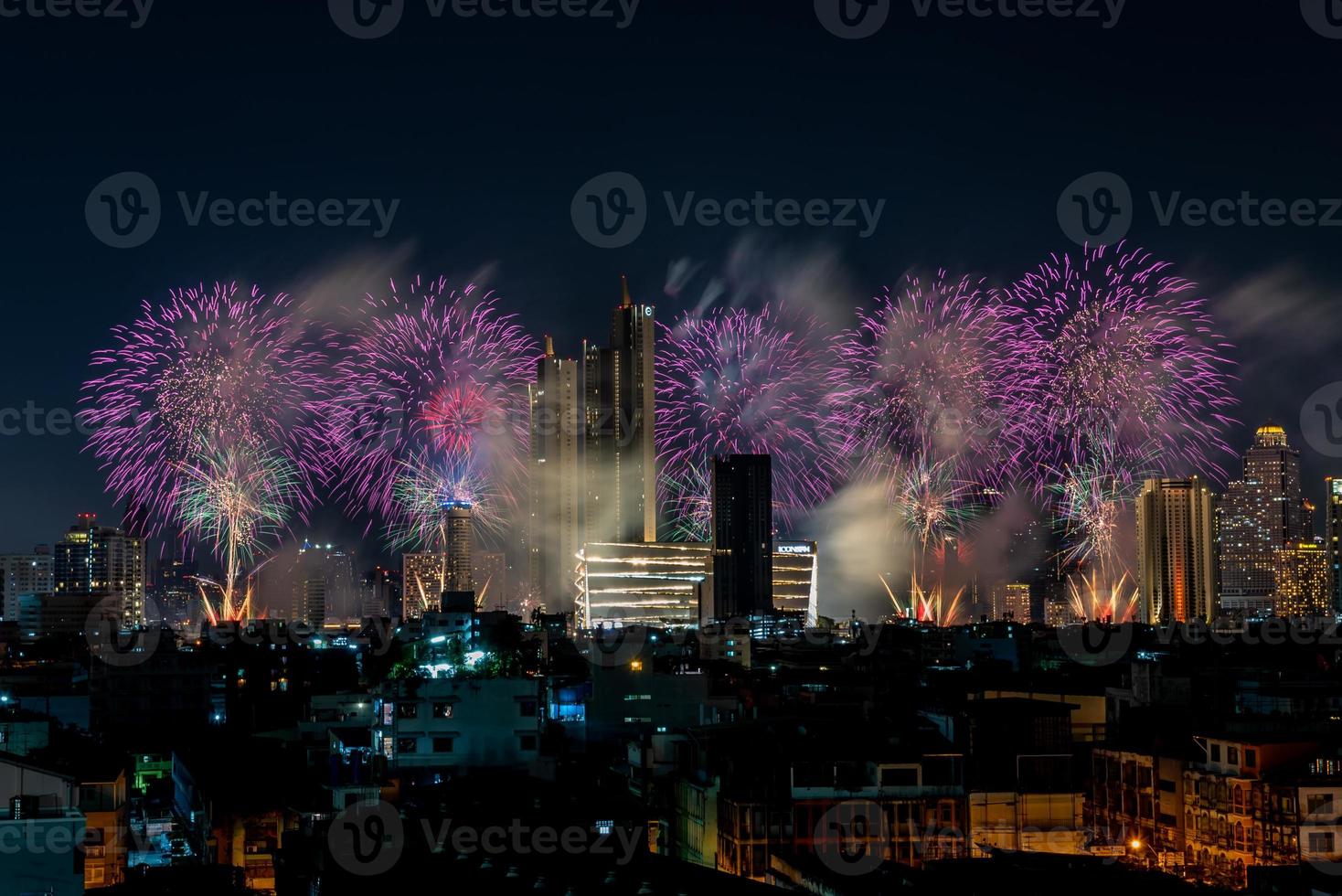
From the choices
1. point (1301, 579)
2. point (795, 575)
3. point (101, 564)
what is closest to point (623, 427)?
point (795, 575)

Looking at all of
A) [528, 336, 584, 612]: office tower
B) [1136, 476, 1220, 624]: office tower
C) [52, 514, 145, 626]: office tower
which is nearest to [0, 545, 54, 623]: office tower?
[52, 514, 145, 626]: office tower

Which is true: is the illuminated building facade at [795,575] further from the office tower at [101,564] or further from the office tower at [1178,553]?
the office tower at [101,564]

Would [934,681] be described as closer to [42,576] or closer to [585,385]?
[585,385]

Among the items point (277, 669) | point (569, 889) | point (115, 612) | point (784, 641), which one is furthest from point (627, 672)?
point (115, 612)

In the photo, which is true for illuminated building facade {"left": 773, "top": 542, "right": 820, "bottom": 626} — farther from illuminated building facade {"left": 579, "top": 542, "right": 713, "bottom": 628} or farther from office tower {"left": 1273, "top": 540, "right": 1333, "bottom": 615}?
office tower {"left": 1273, "top": 540, "right": 1333, "bottom": 615}

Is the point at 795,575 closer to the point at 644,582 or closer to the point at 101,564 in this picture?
the point at 644,582

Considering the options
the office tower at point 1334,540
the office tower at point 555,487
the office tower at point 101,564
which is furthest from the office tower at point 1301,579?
the office tower at point 101,564
